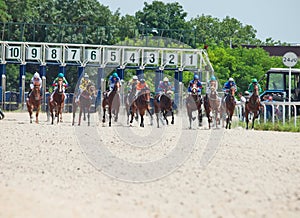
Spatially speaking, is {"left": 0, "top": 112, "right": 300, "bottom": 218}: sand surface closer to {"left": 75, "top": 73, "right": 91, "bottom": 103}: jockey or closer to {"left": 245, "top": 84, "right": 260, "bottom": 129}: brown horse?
{"left": 245, "top": 84, "right": 260, "bottom": 129}: brown horse

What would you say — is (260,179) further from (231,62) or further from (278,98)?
(231,62)

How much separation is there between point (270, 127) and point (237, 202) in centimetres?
1772

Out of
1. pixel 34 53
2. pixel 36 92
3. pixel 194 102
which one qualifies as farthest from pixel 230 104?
pixel 34 53

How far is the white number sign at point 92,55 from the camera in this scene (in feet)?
177

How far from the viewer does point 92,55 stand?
54312 millimetres

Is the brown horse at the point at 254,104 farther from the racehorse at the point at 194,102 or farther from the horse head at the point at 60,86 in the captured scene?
the horse head at the point at 60,86

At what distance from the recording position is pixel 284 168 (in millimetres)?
14953

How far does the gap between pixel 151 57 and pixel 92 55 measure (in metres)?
4.05

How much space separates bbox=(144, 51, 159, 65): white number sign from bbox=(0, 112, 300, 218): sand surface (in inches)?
1348

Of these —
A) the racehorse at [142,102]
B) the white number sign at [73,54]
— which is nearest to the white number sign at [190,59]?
the white number sign at [73,54]

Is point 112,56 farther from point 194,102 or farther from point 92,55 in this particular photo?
point 194,102

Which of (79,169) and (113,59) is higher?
(113,59)

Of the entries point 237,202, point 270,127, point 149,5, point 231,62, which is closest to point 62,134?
point 270,127

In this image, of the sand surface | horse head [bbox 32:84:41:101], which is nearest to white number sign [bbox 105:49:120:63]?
horse head [bbox 32:84:41:101]
